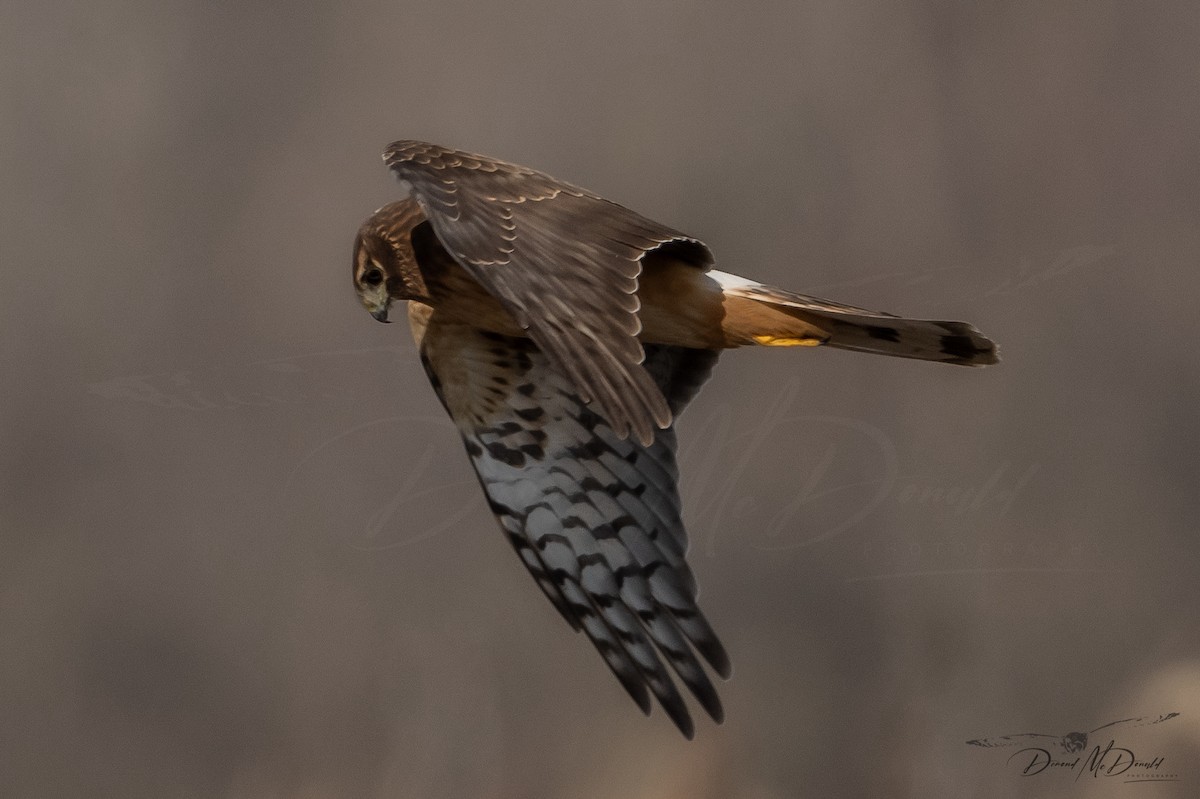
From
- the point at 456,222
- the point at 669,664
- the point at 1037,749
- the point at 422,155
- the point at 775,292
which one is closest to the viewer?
the point at 456,222

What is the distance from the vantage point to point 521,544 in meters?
2.52

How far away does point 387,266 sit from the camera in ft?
7.11

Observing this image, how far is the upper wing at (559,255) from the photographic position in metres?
1.70

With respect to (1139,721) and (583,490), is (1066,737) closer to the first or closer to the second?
(1139,721)

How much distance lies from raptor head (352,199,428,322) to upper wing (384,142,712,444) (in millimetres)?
173

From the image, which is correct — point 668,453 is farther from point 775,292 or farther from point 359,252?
point 359,252

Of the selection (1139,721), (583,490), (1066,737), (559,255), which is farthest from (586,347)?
(1139,721)

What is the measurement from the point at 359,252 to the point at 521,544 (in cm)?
63

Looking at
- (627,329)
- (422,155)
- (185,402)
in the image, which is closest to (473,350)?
(422,155)
